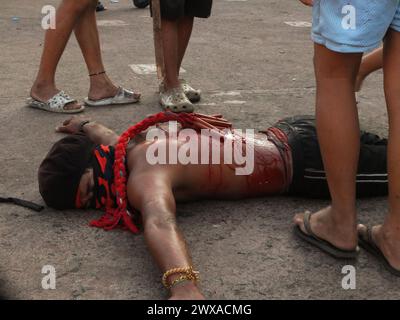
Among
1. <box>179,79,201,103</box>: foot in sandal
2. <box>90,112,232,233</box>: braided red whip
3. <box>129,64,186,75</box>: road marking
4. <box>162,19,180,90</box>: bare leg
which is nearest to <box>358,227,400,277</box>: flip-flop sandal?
<box>90,112,232,233</box>: braided red whip

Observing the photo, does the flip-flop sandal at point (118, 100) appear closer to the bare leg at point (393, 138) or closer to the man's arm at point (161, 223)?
the man's arm at point (161, 223)

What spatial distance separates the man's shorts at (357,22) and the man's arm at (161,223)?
0.80m

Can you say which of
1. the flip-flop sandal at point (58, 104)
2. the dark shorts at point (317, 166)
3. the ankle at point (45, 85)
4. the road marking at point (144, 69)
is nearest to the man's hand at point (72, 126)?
the flip-flop sandal at point (58, 104)

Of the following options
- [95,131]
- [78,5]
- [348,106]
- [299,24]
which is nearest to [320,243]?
[348,106]

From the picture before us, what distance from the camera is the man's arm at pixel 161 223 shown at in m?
2.20

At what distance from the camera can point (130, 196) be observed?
2.65m

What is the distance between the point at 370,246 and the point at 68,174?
1.20m

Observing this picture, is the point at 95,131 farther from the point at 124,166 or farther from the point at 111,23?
the point at 111,23

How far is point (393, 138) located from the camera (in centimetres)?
229

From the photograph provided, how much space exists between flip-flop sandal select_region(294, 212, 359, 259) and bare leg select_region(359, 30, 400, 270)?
133 mm

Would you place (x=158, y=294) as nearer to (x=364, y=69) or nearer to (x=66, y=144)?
(x=66, y=144)

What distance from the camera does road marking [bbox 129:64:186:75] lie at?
17.0ft

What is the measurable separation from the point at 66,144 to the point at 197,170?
1.78ft

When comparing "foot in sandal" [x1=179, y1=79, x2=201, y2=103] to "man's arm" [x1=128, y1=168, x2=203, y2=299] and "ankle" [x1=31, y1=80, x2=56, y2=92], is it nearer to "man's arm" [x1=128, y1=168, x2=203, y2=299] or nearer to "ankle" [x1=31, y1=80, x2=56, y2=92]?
"ankle" [x1=31, y1=80, x2=56, y2=92]
